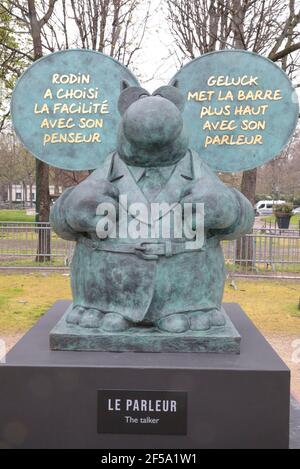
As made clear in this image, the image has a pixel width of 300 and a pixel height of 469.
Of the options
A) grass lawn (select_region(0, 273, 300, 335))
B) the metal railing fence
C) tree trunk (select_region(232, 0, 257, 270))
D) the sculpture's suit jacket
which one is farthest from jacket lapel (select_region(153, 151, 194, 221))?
tree trunk (select_region(232, 0, 257, 270))

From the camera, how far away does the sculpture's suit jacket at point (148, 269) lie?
116 inches

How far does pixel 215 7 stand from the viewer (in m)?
10.8

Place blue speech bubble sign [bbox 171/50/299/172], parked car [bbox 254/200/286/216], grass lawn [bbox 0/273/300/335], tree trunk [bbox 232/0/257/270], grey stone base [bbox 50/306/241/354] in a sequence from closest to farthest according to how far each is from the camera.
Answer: grey stone base [bbox 50/306/241/354] → blue speech bubble sign [bbox 171/50/299/172] → grass lawn [bbox 0/273/300/335] → tree trunk [bbox 232/0/257/270] → parked car [bbox 254/200/286/216]

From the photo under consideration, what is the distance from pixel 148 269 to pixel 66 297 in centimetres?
517

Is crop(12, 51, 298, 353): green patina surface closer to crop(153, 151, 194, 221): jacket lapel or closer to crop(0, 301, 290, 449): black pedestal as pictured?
crop(153, 151, 194, 221): jacket lapel

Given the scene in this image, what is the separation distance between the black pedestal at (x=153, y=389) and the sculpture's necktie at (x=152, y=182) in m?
1.00

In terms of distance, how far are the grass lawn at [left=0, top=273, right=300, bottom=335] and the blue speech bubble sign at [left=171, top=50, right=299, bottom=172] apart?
3288 millimetres

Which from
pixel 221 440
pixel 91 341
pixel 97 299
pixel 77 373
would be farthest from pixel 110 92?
pixel 221 440

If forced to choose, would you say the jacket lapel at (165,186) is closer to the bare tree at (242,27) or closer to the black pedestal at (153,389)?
the black pedestal at (153,389)

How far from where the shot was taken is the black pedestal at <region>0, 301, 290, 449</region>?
8.61ft

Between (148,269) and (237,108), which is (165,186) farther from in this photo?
(237,108)

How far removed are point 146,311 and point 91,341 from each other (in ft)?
1.16

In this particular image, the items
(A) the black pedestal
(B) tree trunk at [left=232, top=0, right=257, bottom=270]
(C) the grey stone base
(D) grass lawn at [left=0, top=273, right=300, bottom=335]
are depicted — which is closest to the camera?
(A) the black pedestal

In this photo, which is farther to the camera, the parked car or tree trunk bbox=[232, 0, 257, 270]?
the parked car
